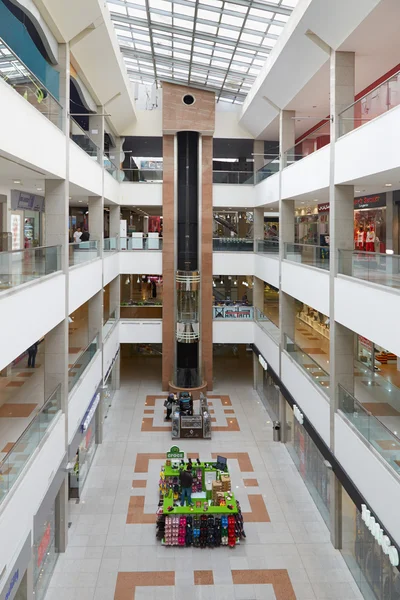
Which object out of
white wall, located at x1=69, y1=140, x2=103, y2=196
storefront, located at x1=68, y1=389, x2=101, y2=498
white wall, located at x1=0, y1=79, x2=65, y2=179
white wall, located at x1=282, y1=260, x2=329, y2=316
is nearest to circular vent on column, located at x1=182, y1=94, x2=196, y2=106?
white wall, located at x1=69, y1=140, x2=103, y2=196

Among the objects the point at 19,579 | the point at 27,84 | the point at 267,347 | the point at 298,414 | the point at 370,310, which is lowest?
the point at 19,579

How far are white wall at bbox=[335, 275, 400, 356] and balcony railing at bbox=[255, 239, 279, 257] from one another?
7265 millimetres

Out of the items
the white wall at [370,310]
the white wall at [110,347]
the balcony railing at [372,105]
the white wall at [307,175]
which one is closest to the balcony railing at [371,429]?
Answer: the white wall at [370,310]

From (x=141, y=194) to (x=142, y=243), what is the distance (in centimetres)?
200

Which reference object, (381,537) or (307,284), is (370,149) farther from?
(381,537)

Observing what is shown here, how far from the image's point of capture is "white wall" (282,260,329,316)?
451 inches

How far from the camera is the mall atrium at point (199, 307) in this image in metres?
8.28

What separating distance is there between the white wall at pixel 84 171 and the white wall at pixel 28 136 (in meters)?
1.25

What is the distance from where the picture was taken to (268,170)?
18.6 m

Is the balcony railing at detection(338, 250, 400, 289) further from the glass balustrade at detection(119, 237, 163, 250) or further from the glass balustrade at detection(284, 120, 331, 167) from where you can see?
the glass balustrade at detection(119, 237, 163, 250)

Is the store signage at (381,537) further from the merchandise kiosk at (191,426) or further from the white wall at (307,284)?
the merchandise kiosk at (191,426)

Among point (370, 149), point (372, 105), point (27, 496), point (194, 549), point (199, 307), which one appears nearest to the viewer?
point (27, 496)

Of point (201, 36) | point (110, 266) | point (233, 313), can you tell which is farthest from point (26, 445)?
point (233, 313)

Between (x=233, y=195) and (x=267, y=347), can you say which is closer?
(x=267, y=347)
